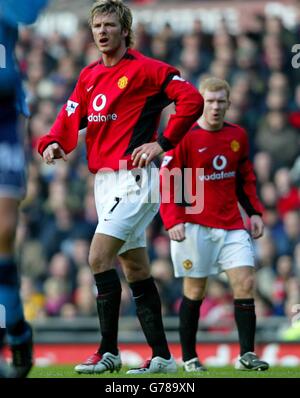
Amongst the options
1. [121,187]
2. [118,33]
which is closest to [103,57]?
[118,33]

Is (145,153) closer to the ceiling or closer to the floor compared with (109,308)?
closer to the ceiling

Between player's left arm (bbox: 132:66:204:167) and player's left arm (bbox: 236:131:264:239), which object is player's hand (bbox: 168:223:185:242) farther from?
player's left arm (bbox: 132:66:204:167)

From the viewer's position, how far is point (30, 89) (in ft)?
57.8

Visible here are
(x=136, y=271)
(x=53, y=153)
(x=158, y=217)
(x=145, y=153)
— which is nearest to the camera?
(x=145, y=153)

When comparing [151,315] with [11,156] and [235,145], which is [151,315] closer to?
[235,145]

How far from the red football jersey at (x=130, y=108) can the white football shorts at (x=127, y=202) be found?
3.7 inches

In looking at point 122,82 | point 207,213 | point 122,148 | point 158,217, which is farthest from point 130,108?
point 158,217

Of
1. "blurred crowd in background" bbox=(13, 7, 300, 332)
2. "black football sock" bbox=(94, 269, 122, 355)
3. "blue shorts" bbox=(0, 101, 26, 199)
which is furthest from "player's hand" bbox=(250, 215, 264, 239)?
"blurred crowd in background" bbox=(13, 7, 300, 332)

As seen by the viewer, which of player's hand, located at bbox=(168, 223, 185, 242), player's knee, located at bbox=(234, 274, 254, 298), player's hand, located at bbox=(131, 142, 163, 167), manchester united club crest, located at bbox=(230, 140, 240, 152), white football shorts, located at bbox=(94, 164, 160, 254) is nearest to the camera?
player's hand, located at bbox=(131, 142, 163, 167)

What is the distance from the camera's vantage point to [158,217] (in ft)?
48.2

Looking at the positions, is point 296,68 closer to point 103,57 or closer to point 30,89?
point 30,89

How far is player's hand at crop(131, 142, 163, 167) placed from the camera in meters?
7.66

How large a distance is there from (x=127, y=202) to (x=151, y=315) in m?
0.83

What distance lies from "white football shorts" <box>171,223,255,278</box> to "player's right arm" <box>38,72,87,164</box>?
151 cm
